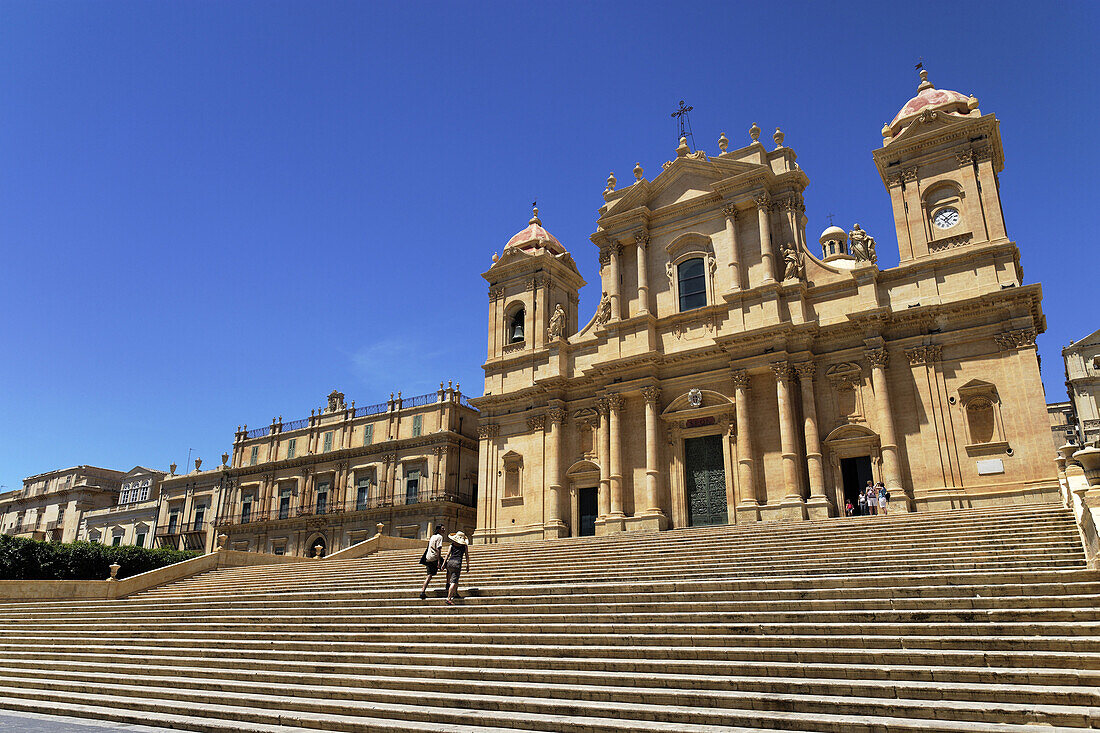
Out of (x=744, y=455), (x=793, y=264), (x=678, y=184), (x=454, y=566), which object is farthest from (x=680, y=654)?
(x=678, y=184)

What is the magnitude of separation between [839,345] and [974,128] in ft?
28.2

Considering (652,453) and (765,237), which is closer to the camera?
(652,453)

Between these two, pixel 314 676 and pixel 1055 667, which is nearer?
pixel 1055 667

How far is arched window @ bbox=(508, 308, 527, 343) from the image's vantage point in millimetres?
33625

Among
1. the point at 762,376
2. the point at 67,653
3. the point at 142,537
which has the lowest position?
the point at 67,653

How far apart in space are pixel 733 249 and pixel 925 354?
305 inches

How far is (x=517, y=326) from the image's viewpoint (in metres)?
34.1

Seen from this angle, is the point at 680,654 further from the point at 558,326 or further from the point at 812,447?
the point at 558,326

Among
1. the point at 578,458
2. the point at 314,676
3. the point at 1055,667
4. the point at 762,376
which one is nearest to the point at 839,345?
the point at 762,376

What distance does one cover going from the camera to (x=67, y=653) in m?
15.0

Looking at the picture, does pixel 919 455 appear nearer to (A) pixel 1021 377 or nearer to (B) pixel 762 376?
(A) pixel 1021 377

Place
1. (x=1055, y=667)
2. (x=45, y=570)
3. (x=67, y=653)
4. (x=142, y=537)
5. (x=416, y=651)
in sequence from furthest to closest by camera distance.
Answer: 1. (x=142, y=537)
2. (x=45, y=570)
3. (x=67, y=653)
4. (x=416, y=651)
5. (x=1055, y=667)

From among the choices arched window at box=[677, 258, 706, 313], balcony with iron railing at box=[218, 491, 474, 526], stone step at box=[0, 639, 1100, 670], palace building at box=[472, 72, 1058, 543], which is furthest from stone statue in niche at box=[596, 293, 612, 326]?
stone step at box=[0, 639, 1100, 670]

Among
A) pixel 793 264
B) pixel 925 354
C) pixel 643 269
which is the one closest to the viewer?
pixel 925 354
